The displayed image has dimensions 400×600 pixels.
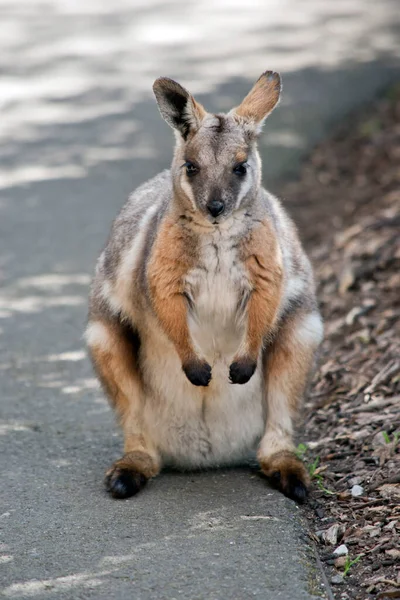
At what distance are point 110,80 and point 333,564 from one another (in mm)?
8231

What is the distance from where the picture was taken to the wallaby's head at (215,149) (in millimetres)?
4648

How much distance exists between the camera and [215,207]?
4566 mm

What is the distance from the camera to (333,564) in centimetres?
444

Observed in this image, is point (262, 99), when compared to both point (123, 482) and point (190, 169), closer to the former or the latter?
point (190, 169)

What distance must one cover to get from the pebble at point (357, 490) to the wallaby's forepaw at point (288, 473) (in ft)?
0.66

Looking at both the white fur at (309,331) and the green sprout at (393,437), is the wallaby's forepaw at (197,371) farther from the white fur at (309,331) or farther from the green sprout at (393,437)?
the green sprout at (393,437)

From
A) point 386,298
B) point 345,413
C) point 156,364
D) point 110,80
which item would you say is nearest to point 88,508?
point 156,364

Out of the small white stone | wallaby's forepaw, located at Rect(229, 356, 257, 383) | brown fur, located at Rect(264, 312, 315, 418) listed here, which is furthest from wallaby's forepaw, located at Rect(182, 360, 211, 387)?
the small white stone

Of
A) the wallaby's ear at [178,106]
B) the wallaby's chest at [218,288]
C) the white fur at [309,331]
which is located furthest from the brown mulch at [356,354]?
the wallaby's ear at [178,106]

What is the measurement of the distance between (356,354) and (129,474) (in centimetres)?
198

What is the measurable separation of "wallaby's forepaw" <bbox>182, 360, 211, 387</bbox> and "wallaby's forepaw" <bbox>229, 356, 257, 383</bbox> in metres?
0.11

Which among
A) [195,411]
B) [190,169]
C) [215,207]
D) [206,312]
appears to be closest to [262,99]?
[190,169]

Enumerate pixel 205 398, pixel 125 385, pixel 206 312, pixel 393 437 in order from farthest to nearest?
1. pixel 393 437
2. pixel 125 385
3. pixel 205 398
4. pixel 206 312

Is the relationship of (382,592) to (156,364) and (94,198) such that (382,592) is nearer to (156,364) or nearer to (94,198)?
(156,364)
